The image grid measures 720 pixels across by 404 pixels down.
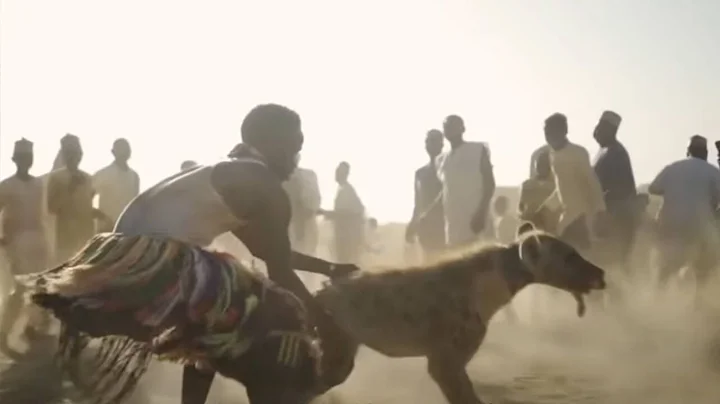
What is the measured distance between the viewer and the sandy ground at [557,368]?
20.3 feet

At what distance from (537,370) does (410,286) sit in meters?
2.10

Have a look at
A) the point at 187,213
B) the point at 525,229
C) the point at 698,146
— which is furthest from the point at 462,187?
the point at 187,213

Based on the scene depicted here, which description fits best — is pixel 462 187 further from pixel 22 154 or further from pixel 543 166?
pixel 22 154

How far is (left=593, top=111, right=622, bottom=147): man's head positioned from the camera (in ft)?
27.6

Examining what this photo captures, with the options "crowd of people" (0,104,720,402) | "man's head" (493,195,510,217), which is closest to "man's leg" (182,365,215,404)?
"crowd of people" (0,104,720,402)

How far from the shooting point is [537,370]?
705cm

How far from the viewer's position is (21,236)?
25.9 feet

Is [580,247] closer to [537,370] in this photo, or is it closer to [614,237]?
[614,237]

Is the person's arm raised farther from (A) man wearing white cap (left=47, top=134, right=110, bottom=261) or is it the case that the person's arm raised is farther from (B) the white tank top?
Result: (A) man wearing white cap (left=47, top=134, right=110, bottom=261)

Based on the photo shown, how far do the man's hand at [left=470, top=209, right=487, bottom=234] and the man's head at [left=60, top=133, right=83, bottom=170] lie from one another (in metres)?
3.23

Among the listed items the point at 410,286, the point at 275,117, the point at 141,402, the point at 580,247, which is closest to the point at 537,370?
the point at 580,247

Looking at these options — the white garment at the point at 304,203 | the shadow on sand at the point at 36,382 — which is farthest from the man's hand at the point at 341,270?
the white garment at the point at 304,203

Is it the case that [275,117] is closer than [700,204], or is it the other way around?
[275,117]

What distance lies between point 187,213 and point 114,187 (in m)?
6.30
